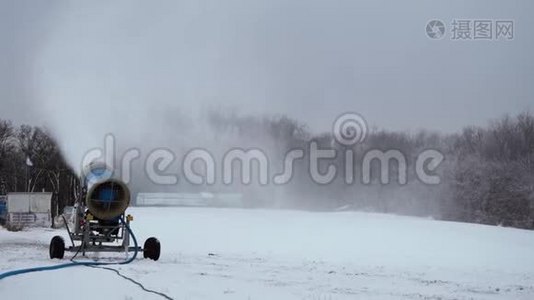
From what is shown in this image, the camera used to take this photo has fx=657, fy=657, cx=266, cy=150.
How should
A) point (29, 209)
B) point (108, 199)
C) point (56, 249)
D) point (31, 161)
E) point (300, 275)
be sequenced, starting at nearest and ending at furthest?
point (300, 275)
point (56, 249)
point (108, 199)
point (29, 209)
point (31, 161)

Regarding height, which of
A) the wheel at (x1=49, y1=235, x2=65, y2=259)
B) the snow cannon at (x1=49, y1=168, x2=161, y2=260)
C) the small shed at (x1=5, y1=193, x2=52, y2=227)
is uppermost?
the snow cannon at (x1=49, y1=168, x2=161, y2=260)

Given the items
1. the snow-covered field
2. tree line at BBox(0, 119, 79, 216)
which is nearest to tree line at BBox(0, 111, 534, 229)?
tree line at BBox(0, 119, 79, 216)

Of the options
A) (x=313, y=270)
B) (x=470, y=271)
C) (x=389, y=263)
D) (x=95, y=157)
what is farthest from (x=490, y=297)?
(x=95, y=157)

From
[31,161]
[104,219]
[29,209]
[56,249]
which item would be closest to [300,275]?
[104,219]

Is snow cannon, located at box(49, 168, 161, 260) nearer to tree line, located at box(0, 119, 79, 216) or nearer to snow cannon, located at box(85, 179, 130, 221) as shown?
snow cannon, located at box(85, 179, 130, 221)

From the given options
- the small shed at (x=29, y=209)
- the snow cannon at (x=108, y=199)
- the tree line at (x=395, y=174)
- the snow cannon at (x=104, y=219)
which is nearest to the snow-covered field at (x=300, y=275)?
the snow cannon at (x=104, y=219)

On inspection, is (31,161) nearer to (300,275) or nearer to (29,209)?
(29,209)

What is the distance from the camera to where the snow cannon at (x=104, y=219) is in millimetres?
18844

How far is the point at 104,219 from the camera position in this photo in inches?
755

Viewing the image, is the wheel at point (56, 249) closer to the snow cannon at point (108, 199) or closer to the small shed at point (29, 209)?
the snow cannon at point (108, 199)

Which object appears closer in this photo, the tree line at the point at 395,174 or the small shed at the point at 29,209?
the small shed at the point at 29,209

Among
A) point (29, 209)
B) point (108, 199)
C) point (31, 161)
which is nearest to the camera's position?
point (108, 199)

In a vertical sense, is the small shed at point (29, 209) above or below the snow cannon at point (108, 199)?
below

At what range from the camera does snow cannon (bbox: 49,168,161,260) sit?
61.8 ft
